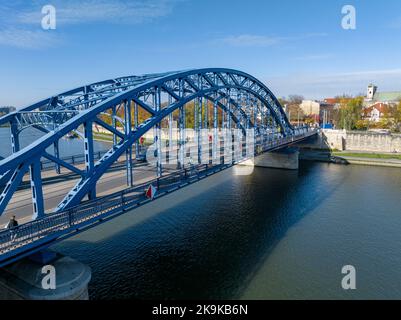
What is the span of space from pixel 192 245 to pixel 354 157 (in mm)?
46796

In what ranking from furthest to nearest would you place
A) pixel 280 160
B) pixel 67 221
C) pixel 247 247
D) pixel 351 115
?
pixel 351 115 < pixel 280 160 < pixel 247 247 < pixel 67 221

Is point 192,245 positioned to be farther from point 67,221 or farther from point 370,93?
point 370,93

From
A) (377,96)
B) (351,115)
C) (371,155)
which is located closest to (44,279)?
(371,155)

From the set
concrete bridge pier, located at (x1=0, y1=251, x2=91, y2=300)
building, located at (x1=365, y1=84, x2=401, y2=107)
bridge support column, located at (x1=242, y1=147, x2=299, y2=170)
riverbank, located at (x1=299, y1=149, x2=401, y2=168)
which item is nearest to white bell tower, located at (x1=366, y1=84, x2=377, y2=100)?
building, located at (x1=365, y1=84, x2=401, y2=107)

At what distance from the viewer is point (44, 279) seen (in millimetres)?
13070

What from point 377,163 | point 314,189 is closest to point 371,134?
point 377,163

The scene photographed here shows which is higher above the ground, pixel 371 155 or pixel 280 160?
pixel 371 155

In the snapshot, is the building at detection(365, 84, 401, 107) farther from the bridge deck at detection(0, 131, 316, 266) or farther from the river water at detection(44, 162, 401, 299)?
the bridge deck at detection(0, 131, 316, 266)

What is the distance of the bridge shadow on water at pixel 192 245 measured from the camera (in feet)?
60.1

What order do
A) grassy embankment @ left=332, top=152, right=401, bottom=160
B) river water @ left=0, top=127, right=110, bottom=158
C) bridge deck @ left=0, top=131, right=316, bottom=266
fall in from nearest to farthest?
bridge deck @ left=0, top=131, right=316, bottom=266 → grassy embankment @ left=332, top=152, right=401, bottom=160 → river water @ left=0, top=127, right=110, bottom=158

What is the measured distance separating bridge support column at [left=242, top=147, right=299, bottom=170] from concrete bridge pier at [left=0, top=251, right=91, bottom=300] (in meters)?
41.8

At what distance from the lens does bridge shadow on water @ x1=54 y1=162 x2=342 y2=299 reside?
1831cm

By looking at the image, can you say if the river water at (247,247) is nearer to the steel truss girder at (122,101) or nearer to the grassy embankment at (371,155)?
the steel truss girder at (122,101)
